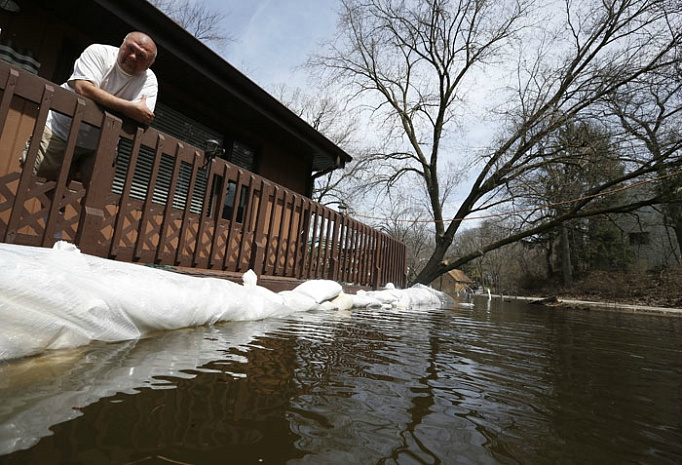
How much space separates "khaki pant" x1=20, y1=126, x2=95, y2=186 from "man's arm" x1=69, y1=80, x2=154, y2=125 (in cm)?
39

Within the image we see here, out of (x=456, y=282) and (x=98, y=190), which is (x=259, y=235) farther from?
(x=456, y=282)

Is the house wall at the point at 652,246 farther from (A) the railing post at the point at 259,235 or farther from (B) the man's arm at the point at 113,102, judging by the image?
(B) the man's arm at the point at 113,102

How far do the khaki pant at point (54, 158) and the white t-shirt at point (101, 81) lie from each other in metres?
0.05

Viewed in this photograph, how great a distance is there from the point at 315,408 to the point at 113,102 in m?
2.75

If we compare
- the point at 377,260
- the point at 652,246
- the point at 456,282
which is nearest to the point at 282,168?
the point at 377,260

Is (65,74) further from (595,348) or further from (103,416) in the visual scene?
(595,348)

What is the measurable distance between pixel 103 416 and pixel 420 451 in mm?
763

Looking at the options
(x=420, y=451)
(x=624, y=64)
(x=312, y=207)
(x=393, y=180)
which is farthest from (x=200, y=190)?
(x=624, y=64)

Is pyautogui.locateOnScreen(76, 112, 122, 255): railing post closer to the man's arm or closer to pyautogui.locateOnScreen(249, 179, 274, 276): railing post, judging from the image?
the man's arm

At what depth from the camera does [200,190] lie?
5832 millimetres

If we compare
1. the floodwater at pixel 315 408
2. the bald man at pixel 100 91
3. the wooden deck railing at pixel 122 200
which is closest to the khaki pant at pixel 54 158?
the bald man at pixel 100 91

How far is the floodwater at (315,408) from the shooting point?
669 millimetres

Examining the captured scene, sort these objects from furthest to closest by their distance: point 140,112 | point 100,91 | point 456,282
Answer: point 456,282 < point 140,112 < point 100,91

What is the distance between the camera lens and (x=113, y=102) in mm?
2441
